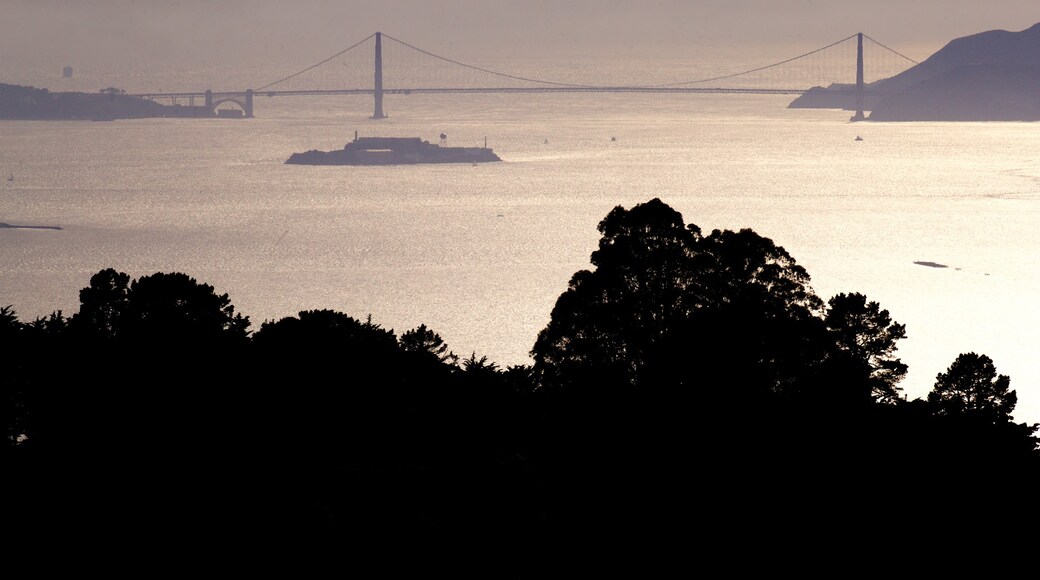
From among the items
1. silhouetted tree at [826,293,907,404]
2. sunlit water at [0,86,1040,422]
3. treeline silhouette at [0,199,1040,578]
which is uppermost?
silhouetted tree at [826,293,907,404]

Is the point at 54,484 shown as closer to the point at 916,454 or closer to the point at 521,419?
the point at 521,419

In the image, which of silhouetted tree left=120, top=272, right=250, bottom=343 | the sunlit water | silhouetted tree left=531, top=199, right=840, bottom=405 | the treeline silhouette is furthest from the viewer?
the sunlit water

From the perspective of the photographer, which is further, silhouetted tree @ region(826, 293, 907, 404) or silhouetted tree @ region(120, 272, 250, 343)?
silhouetted tree @ region(120, 272, 250, 343)

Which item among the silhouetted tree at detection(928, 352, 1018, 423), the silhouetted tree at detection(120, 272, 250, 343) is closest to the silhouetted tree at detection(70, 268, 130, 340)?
the silhouetted tree at detection(120, 272, 250, 343)

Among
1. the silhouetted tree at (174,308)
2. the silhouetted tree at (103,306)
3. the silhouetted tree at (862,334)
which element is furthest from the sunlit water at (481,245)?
the silhouetted tree at (174,308)

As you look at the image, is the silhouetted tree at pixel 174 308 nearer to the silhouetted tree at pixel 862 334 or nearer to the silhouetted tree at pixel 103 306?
the silhouetted tree at pixel 103 306

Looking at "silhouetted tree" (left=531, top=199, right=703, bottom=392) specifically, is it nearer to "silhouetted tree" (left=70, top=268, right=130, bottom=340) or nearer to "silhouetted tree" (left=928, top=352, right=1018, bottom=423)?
"silhouetted tree" (left=928, top=352, right=1018, bottom=423)

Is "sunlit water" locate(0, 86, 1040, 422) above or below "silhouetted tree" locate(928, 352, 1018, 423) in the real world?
below

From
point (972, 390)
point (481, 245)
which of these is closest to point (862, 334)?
point (972, 390)

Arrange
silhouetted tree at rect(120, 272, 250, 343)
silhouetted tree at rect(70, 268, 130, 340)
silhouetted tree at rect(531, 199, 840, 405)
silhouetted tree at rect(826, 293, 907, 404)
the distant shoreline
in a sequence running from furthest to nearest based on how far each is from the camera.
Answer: the distant shoreline
silhouetted tree at rect(70, 268, 130, 340)
silhouetted tree at rect(120, 272, 250, 343)
silhouetted tree at rect(826, 293, 907, 404)
silhouetted tree at rect(531, 199, 840, 405)
